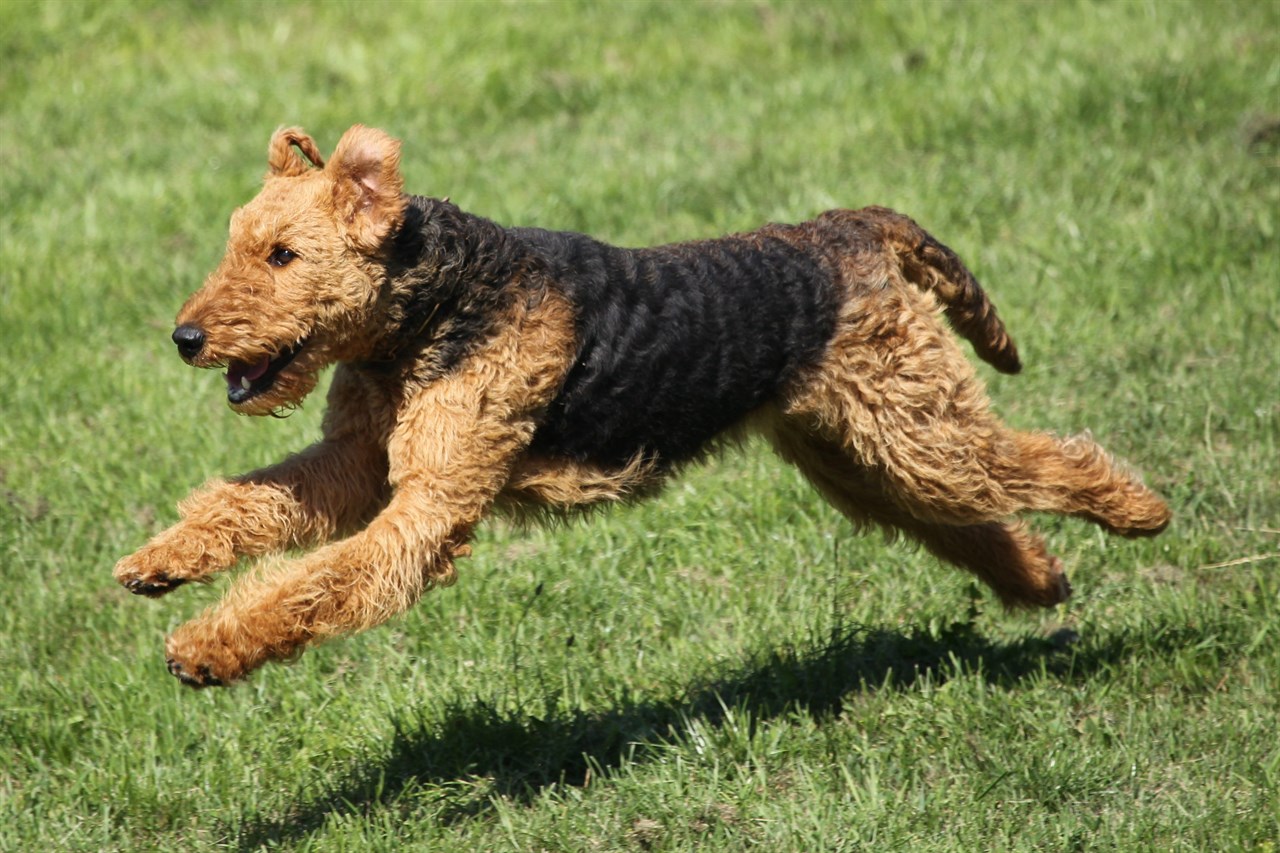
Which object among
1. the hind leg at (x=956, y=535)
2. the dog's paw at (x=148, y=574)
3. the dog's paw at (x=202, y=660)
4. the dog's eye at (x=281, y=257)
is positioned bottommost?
the hind leg at (x=956, y=535)

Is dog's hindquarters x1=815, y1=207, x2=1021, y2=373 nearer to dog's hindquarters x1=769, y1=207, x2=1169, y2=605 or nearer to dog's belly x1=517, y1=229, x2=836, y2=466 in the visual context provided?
dog's hindquarters x1=769, y1=207, x2=1169, y2=605

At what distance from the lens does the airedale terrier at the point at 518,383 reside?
3689mm

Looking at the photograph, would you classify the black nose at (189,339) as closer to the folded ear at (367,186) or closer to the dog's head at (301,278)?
the dog's head at (301,278)

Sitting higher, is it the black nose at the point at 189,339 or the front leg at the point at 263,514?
the black nose at the point at 189,339

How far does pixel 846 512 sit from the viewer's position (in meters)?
5.05

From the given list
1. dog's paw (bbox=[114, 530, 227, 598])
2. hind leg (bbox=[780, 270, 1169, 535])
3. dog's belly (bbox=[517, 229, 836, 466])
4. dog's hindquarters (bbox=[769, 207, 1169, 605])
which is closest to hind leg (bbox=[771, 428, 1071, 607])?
dog's hindquarters (bbox=[769, 207, 1169, 605])

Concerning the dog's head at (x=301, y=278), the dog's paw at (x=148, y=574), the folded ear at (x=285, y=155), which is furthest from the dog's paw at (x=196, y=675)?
the folded ear at (x=285, y=155)

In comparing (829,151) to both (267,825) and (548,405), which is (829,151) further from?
(267,825)

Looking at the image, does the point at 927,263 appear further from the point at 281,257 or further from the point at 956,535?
the point at 281,257

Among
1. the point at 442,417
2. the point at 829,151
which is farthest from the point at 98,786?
the point at 829,151

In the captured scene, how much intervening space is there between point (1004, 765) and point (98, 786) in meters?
2.79

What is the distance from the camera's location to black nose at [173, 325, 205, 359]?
141 inches

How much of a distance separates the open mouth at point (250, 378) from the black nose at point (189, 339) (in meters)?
0.13

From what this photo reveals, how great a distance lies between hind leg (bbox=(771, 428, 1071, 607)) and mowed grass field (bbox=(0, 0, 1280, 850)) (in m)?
0.17
